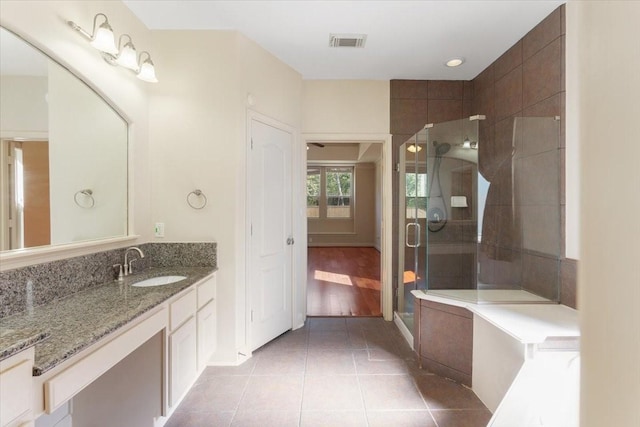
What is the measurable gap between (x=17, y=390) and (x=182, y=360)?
106cm

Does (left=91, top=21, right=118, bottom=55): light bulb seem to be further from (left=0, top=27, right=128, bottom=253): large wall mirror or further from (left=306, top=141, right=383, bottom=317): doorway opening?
(left=306, top=141, right=383, bottom=317): doorway opening

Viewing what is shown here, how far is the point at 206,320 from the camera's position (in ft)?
7.01

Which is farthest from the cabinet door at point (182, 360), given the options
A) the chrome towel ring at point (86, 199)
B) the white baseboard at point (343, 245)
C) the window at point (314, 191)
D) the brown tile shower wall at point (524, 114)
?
the window at point (314, 191)

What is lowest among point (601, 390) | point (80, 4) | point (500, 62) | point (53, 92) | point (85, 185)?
point (601, 390)

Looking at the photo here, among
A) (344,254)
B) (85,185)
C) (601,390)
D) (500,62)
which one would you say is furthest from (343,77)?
(344,254)

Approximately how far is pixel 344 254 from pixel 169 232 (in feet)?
18.8

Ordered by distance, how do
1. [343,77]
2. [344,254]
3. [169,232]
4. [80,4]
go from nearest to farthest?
1. [80,4]
2. [169,232]
3. [343,77]
4. [344,254]

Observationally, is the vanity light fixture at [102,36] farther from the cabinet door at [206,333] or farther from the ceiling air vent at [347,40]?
the cabinet door at [206,333]

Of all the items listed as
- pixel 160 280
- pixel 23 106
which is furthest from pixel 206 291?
pixel 23 106

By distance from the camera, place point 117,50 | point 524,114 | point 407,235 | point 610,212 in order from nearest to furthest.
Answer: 1. point 610,212
2. point 117,50
3. point 524,114
4. point 407,235

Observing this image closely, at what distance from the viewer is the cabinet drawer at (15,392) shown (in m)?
0.78

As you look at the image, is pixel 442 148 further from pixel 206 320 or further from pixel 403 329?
pixel 206 320

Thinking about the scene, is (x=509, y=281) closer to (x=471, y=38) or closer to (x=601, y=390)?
(x=471, y=38)

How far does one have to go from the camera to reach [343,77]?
10.4ft
